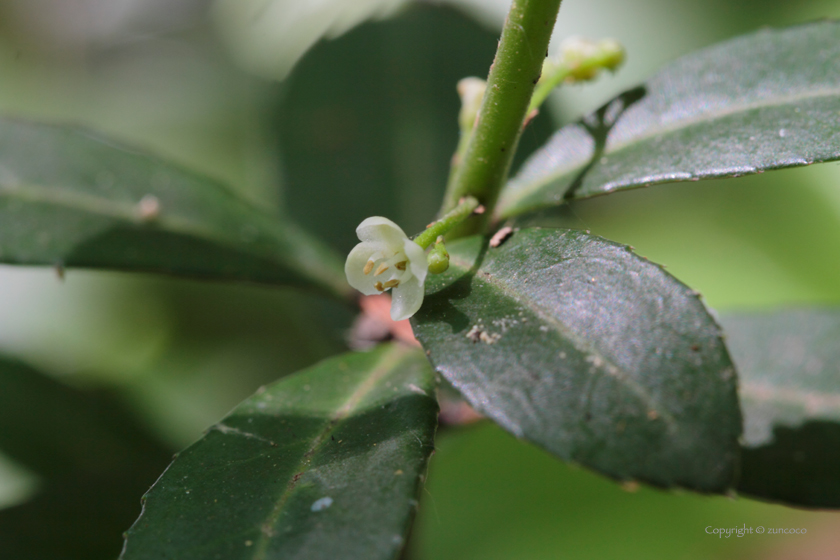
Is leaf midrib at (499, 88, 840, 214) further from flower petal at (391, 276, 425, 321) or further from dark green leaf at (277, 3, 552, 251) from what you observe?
dark green leaf at (277, 3, 552, 251)

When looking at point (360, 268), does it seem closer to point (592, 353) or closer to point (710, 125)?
point (592, 353)

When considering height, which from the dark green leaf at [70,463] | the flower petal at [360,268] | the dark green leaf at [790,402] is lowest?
the dark green leaf at [70,463]

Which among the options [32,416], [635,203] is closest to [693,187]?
[635,203]

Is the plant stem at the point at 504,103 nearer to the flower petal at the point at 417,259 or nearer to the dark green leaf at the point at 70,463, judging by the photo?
the flower petal at the point at 417,259

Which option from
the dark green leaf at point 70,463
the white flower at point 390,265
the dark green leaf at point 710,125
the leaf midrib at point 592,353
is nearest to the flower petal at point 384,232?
the white flower at point 390,265

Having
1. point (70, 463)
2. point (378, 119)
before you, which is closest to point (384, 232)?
point (378, 119)

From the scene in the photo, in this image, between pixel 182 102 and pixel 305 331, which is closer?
pixel 305 331

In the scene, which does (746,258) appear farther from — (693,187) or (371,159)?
(371,159)

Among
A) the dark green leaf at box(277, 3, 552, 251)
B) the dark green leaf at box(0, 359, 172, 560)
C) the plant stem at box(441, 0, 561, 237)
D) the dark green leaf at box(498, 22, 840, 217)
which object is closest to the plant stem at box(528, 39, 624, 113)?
the dark green leaf at box(498, 22, 840, 217)
